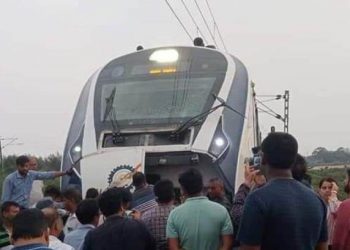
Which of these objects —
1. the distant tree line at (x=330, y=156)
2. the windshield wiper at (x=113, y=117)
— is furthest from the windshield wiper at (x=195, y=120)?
the distant tree line at (x=330, y=156)

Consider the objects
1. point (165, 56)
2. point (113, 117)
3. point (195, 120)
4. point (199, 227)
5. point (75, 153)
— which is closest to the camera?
point (199, 227)

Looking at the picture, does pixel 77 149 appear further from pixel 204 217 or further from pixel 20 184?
pixel 204 217

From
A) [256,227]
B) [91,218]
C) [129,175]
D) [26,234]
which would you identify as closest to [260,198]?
[256,227]

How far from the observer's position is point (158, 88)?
378 inches

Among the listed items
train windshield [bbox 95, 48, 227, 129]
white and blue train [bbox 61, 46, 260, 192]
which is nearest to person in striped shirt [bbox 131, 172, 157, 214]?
white and blue train [bbox 61, 46, 260, 192]

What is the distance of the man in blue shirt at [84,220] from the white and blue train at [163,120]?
2971 mm

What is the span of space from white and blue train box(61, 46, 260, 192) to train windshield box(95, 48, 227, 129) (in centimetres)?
1

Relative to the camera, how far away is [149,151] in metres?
8.62

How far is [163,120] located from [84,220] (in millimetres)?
4103

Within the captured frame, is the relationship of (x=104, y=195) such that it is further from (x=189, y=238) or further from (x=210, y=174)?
(x=210, y=174)

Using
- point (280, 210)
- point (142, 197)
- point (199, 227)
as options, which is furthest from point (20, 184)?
point (280, 210)

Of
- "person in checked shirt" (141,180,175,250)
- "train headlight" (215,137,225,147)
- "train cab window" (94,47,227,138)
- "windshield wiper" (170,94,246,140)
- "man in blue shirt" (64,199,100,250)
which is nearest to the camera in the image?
"man in blue shirt" (64,199,100,250)

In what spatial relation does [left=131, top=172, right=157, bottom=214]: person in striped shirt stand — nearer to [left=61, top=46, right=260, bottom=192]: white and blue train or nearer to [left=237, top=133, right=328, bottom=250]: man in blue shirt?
[left=61, top=46, right=260, bottom=192]: white and blue train

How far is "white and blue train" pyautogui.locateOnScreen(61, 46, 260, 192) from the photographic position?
8508mm
